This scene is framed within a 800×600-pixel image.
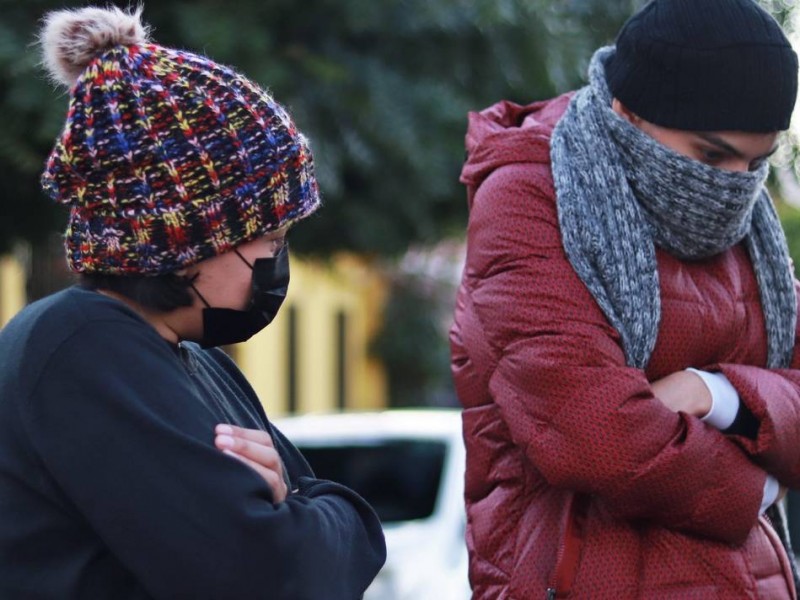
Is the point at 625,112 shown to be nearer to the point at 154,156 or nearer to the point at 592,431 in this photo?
the point at 592,431

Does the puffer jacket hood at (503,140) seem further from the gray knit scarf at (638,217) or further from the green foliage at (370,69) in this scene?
the green foliage at (370,69)

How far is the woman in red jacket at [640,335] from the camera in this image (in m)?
2.57

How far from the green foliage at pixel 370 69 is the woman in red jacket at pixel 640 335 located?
2065mm

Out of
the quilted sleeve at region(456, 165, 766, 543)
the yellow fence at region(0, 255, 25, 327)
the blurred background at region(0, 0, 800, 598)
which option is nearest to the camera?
the quilted sleeve at region(456, 165, 766, 543)

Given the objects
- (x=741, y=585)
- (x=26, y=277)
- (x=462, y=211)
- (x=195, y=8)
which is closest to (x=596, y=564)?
(x=741, y=585)

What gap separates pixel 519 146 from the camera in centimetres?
282

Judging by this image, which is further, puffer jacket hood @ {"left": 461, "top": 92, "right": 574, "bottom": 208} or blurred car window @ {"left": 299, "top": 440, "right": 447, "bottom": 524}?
blurred car window @ {"left": 299, "top": 440, "right": 447, "bottom": 524}

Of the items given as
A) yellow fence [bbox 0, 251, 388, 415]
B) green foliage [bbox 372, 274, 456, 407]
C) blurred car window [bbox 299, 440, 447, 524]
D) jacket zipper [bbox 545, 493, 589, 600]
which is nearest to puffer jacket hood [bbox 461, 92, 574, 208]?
jacket zipper [bbox 545, 493, 589, 600]

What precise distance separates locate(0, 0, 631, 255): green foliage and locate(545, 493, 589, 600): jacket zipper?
7.87 ft

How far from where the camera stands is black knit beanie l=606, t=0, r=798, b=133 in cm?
267

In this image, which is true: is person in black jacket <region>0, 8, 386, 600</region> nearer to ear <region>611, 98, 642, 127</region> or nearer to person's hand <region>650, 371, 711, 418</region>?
person's hand <region>650, 371, 711, 418</region>

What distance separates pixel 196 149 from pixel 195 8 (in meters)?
2.69

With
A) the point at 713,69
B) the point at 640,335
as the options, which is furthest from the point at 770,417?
the point at 713,69

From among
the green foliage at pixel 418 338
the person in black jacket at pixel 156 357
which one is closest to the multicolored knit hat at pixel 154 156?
the person in black jacket at pixel 156 357
